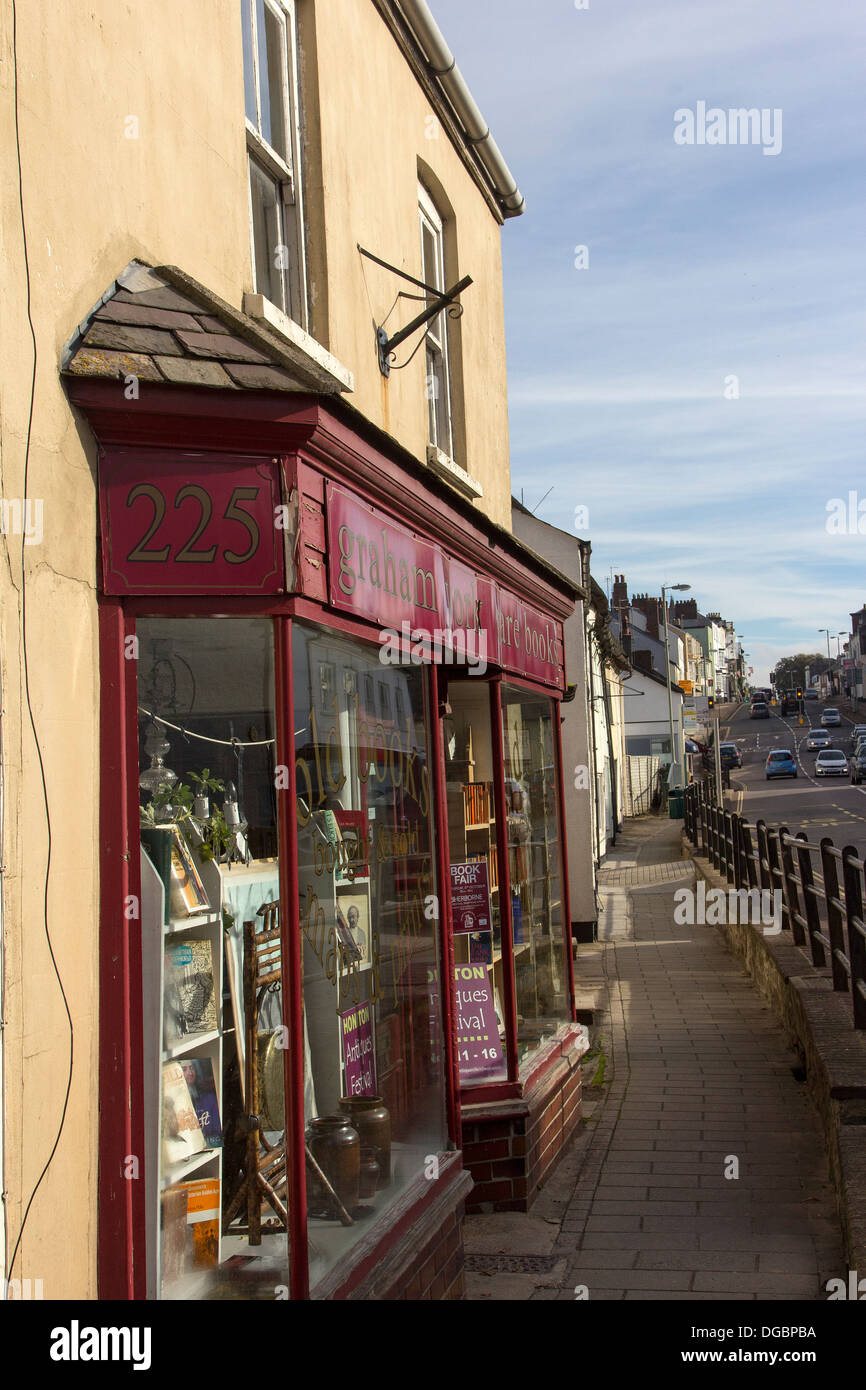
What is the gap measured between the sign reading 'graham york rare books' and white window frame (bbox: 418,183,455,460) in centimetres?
115

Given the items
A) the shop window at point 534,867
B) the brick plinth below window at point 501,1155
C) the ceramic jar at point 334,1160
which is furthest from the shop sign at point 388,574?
the brick plinth below window at point 501,1155

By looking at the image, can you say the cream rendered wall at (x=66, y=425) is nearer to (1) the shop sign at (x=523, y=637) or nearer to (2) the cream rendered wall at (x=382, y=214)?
(2) the cream rendered wall at (x=382, y=214)

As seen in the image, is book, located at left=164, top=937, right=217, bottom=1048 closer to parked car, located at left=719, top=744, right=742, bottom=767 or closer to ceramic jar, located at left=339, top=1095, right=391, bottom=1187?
ceramic jar, located at left=339, top=1095, right=391, bottom=1187

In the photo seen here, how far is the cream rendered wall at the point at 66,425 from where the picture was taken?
10.3 ft

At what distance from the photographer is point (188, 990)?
152 inches

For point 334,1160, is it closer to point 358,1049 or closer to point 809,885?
point 358,1049

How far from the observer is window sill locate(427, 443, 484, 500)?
7.23m

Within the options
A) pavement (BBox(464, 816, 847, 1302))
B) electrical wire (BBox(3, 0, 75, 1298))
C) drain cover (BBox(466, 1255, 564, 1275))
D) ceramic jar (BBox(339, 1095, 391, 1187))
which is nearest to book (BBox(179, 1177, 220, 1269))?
electrical wire (BBox(3, 0, 75, 1298))

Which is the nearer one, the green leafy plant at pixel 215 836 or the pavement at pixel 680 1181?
the green leafy plant at pixel 215 836

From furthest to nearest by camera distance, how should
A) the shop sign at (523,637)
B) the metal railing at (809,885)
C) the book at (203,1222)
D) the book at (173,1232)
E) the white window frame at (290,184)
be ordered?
the metal railing at (809,885), the shop sign at (523,637), the white window frame at (290,184), the book at (203,1222), the book at (173,1232)

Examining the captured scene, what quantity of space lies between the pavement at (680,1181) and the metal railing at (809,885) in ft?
2.70

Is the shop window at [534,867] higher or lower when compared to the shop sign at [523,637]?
lower
